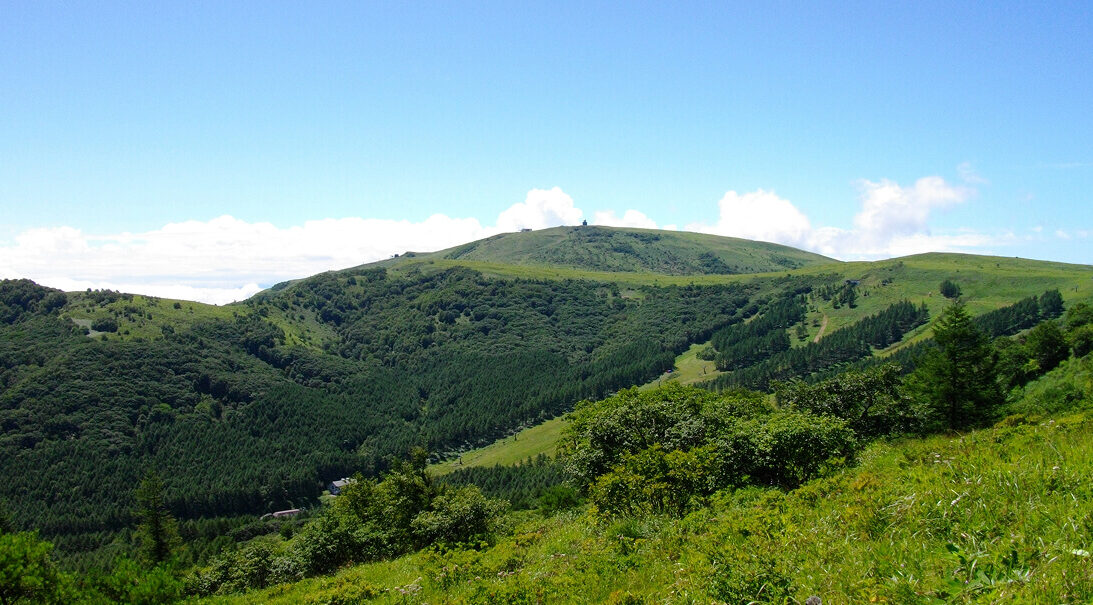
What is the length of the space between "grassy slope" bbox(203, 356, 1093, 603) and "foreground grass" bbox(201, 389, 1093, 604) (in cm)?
2

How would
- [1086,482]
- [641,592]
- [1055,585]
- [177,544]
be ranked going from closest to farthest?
1. [1055,585]
2. [1086,482]
3. [641,592]
4. [177,544]

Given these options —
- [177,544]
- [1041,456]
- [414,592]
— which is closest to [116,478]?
[177,544]

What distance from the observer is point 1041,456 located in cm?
903

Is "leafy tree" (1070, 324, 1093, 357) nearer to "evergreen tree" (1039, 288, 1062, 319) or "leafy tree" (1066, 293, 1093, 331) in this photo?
"leafy tree" (1066, 293, 1093, 331)

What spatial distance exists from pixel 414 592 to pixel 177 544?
81899mm

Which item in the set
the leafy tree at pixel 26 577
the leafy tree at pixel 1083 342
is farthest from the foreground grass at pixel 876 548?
the leafy tree at pixel 1083 342

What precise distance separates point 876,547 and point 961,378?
4403 cm

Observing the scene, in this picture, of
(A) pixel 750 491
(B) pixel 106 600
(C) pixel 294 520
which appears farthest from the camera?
(C) pixel 294 520

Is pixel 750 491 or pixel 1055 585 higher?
pixel 1055 585

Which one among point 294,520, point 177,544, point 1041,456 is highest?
point 1041,456

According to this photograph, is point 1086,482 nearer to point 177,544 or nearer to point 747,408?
point 747,408

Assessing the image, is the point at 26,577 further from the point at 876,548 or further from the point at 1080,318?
the point at 1080,318

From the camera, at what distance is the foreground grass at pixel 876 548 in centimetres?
563

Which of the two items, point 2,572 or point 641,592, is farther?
point 2,572
